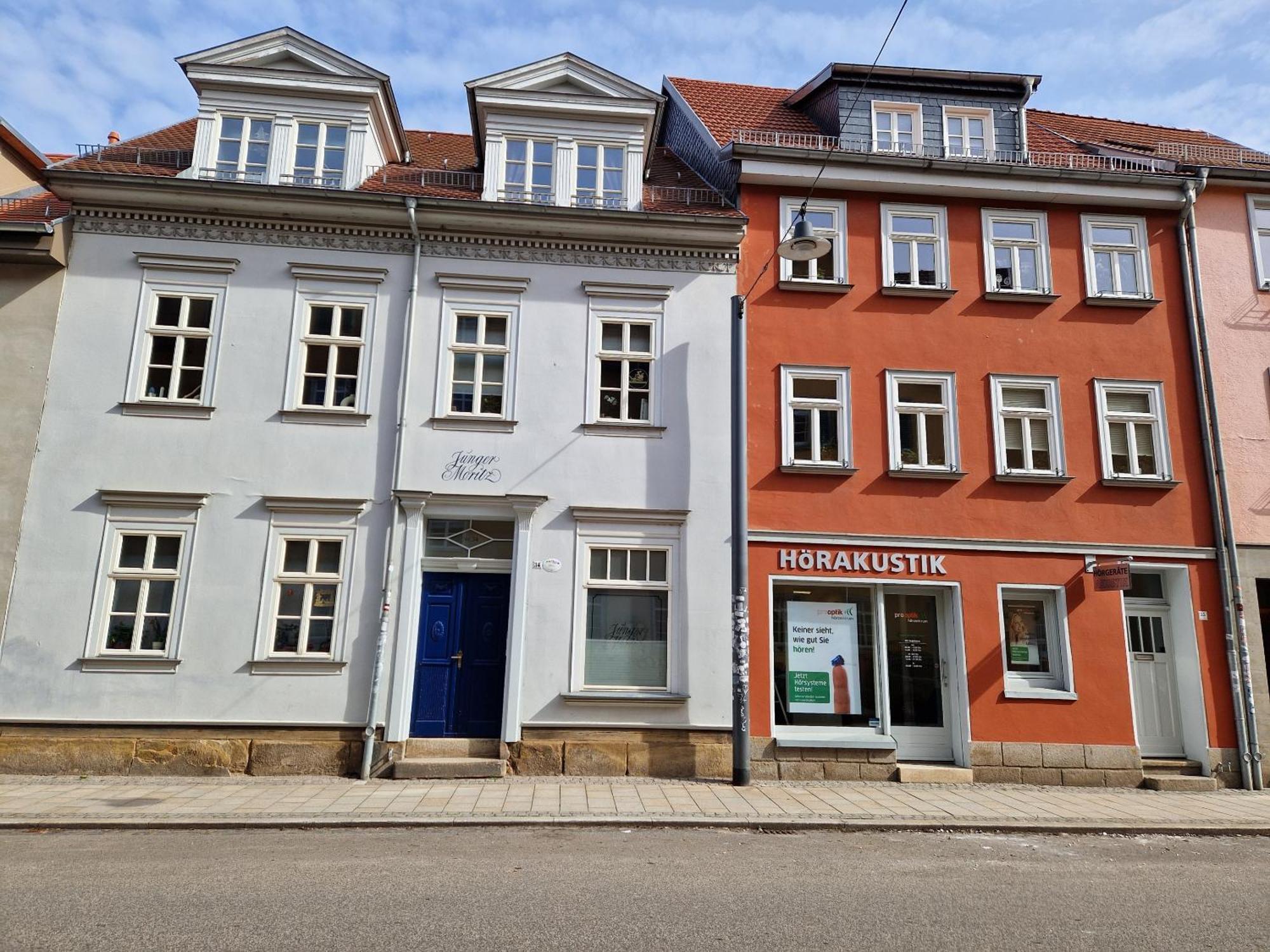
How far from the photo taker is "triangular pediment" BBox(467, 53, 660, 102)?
13383 millimetres

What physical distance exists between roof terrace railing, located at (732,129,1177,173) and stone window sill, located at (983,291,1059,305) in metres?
2.26

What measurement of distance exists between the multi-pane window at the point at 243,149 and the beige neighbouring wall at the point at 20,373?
8.55ft

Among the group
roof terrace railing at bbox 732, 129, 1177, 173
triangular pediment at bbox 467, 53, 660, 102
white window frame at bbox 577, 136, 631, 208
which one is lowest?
white window frame at bbox 577, 136, 631, 208

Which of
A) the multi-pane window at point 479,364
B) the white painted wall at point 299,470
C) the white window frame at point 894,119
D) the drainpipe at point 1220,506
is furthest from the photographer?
the white window frame at point 894,119

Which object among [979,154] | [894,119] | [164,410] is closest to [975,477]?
[979,154]

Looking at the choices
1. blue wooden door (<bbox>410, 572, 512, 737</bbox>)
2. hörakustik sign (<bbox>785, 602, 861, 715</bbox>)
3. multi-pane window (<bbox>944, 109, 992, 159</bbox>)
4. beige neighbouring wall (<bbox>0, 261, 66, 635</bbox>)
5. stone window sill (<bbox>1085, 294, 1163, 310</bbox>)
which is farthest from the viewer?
multi-pane window (<bbox>944, 109, 992, 159</bbox>)

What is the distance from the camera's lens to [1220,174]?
45.6ft

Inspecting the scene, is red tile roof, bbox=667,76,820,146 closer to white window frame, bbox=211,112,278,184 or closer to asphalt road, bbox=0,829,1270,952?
white window frame, bbox=211,112,278,184

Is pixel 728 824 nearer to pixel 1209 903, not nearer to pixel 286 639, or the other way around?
pixel 1209 903

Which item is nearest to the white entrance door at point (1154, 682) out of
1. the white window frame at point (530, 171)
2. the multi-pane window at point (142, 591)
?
the white window frame at point (530, 171)

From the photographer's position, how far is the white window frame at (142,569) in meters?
11.1

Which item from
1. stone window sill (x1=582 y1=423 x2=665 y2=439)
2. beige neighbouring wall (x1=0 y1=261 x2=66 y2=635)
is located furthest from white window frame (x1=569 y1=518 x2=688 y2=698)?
beige neighbouring wall (x1=0 y1=261 x2=66 y2=635)

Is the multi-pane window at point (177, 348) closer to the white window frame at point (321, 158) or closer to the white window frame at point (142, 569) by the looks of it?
the white window frame at point (142, 569)

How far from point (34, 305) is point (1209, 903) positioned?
15417mm
